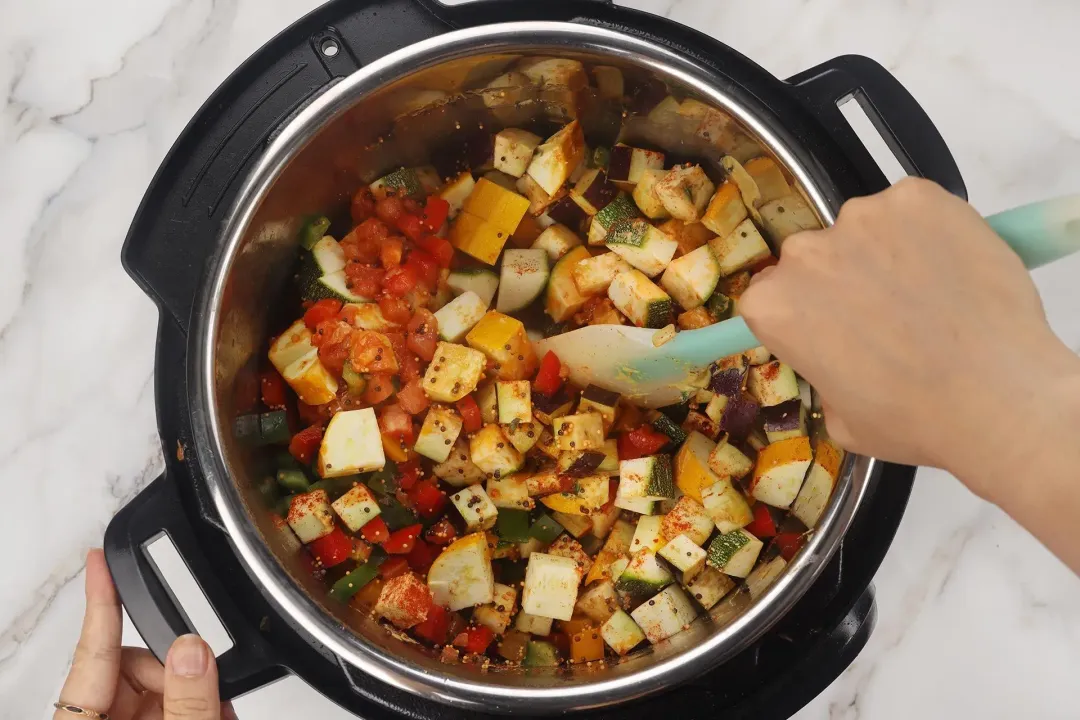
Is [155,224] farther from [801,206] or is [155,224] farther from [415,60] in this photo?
[801,206]

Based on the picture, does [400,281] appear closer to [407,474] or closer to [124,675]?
[407,474]

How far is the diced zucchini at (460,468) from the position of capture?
5.44ft

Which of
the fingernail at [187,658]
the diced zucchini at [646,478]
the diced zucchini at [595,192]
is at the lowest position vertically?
the diced zucchini at [646,478]

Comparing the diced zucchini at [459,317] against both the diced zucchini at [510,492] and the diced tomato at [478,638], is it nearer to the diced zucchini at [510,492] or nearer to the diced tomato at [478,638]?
the diced zucchini at [510,492]

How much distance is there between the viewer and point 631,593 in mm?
1596

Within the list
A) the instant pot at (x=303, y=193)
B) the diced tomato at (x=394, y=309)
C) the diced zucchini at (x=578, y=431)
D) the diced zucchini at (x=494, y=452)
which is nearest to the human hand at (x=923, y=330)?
the instant pot at (x=303, y=193)

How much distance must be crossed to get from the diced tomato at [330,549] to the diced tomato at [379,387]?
0.92ft

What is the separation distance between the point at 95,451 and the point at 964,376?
189 cm

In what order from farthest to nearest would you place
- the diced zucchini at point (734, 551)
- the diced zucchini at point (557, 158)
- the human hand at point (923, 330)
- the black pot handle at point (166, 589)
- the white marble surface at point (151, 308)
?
the white marble surface at point (151, 308) → the diced zucchini at point (557, 158) → the diced zucchini at point (734, 551) → the black pot handle at point (166, 589) → the human hand at point (923, 330)

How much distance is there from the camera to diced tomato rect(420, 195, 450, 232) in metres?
1.70

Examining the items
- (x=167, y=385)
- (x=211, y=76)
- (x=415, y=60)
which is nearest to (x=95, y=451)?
(x=167, y=385)

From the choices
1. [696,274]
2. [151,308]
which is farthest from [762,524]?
[151,308]

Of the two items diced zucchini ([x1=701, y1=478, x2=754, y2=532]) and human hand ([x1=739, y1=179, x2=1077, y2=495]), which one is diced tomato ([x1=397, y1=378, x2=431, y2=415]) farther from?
human hand ([x1=739, y1=179, x2=1077, y2=495])

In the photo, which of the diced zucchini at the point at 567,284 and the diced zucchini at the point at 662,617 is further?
the diced zucchini at the point at 567,284
